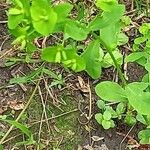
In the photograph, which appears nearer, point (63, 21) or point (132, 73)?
point (63, 21)

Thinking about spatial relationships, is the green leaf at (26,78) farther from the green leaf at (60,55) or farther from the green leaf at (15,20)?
the green leaf at (15,20)

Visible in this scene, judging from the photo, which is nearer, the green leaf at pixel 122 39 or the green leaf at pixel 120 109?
the green leaf at pixel 120 109

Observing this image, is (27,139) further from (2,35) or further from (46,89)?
(2,35)

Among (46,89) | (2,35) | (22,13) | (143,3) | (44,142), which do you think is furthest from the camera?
(143,3)

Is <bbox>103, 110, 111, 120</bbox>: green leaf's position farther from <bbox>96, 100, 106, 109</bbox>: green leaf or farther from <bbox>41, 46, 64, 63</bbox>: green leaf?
<bbox>41, 46, 64, 63</bbox>: green leaf

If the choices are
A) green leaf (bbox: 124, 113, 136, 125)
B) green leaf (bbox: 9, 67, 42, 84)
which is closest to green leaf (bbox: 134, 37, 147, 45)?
green leaf (bbox: 124, 113, 136, 125)

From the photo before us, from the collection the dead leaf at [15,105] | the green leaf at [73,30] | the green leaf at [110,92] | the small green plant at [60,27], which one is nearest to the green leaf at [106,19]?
the small green plant at [60,27]

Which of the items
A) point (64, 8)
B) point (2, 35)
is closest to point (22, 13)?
point (64, 8)
